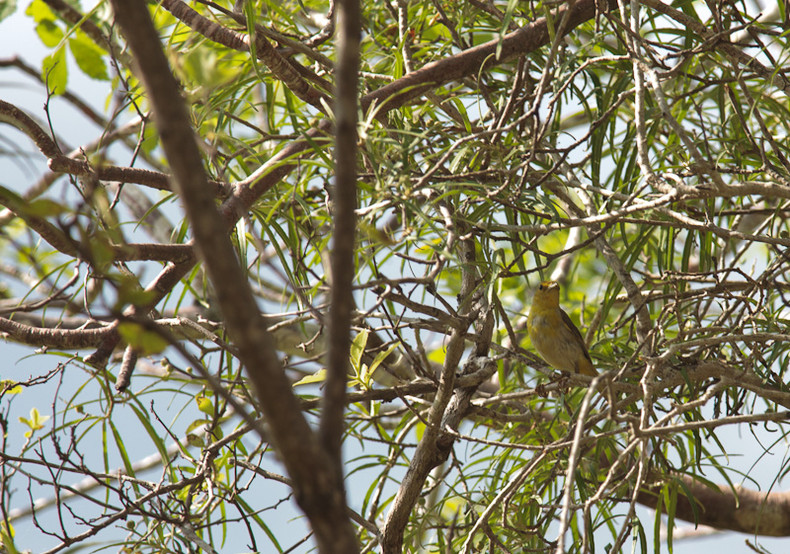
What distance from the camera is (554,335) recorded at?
3465 mm

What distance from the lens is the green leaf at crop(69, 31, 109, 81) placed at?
2729 mm

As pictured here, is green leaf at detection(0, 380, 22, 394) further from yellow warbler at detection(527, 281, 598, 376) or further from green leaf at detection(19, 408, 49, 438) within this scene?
yellow warbler at detection(527, 281, 598, 376)

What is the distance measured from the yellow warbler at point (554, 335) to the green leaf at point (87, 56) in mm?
2095

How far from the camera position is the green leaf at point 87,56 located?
2.73m

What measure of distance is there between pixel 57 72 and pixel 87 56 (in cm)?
32

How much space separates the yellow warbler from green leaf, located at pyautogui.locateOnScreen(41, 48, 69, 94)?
83.4 inches

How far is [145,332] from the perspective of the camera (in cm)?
82

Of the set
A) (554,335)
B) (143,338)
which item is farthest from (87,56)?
(143,338)

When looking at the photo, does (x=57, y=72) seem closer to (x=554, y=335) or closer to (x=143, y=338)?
(x=143, y=338)

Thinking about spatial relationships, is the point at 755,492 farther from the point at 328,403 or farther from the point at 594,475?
the point at 328,403

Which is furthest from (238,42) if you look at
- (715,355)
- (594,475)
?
(715,355)

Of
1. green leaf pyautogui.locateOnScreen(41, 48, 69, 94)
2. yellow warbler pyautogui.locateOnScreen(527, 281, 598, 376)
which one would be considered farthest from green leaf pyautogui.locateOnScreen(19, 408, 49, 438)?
yellow warbler pyautogui.locateOnScreen(527, 281, 598, 376)

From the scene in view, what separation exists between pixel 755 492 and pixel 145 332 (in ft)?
11.4

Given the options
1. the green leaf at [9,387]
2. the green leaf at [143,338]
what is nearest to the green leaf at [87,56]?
the green leaf at [9,387]
